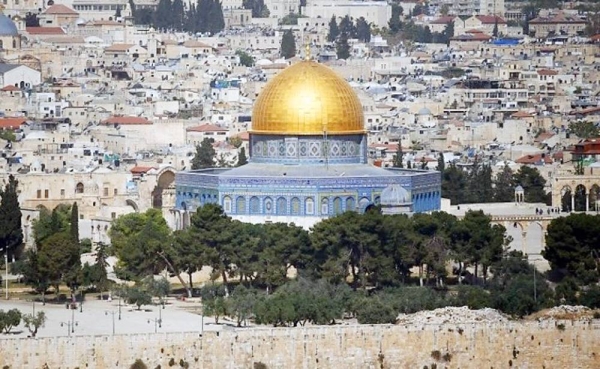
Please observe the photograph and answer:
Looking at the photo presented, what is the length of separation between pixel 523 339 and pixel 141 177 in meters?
26.4

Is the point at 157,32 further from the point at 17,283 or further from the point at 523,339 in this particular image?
the point at 523,339

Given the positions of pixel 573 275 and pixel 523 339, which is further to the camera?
pixel 573 275

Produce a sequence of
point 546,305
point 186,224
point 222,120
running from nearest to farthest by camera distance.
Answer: point 546,305 < point 186,224 < point 222,120

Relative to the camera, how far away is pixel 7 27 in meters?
144

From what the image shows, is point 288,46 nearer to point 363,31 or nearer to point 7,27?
point 7,27

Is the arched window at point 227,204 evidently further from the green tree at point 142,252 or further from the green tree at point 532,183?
the green tree at point 532,183

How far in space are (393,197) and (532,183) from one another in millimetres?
11880

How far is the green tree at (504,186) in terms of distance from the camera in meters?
82.0

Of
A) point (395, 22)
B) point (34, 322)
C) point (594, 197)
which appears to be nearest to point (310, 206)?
point (594, 197)

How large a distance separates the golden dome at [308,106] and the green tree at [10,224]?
5967 mm

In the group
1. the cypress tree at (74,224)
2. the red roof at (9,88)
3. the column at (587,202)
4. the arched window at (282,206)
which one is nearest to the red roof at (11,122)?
the red roof at (9,88)

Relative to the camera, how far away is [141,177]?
82875mm

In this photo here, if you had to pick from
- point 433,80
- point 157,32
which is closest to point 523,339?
point 433,80

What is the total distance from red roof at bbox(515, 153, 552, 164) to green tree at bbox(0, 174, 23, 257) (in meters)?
22.0
